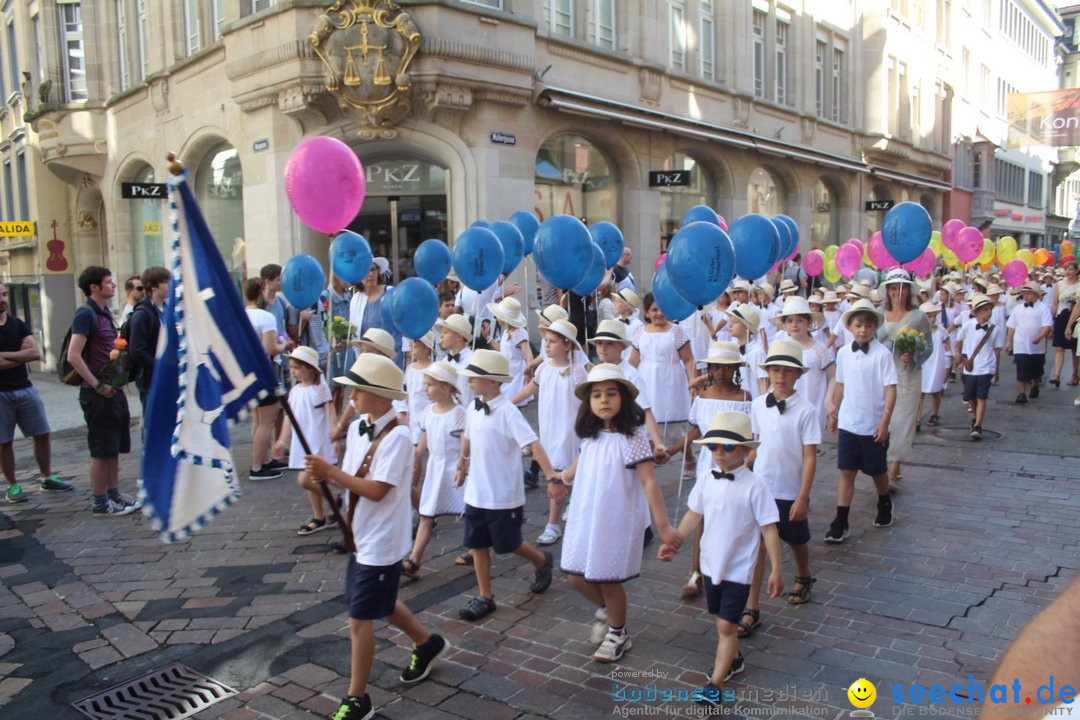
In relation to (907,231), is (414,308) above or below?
below

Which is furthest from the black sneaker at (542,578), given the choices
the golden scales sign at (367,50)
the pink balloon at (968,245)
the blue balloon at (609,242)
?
the pink balloon at (968,245)

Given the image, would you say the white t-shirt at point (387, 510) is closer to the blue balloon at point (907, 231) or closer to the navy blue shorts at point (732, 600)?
the navy blue shorts at point (732, 600)

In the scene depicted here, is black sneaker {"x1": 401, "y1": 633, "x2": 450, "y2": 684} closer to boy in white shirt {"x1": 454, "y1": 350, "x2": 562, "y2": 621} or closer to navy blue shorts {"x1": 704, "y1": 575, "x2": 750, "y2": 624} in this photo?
boy in white shirt {"x1": 454, "y1": 350, "x2": 562, "y2": 621}

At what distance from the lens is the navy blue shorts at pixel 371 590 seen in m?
3.79

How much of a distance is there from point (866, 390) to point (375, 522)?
162 inches

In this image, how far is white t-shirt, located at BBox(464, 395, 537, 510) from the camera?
4.90 m

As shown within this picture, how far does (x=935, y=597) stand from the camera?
16.3 ft

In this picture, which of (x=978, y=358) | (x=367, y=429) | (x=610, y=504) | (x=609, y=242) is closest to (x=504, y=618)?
(x=610, y=504)

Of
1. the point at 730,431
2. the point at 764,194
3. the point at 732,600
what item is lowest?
the point at 732,600

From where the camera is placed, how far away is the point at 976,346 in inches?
394

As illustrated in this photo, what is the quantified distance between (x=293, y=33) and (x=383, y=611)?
12.8m

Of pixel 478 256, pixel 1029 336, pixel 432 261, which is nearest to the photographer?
pixel 478 256

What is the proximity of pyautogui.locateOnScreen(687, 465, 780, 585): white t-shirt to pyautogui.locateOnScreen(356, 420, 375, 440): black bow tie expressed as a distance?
1.71 m

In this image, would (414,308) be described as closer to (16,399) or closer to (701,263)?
(701,263)
